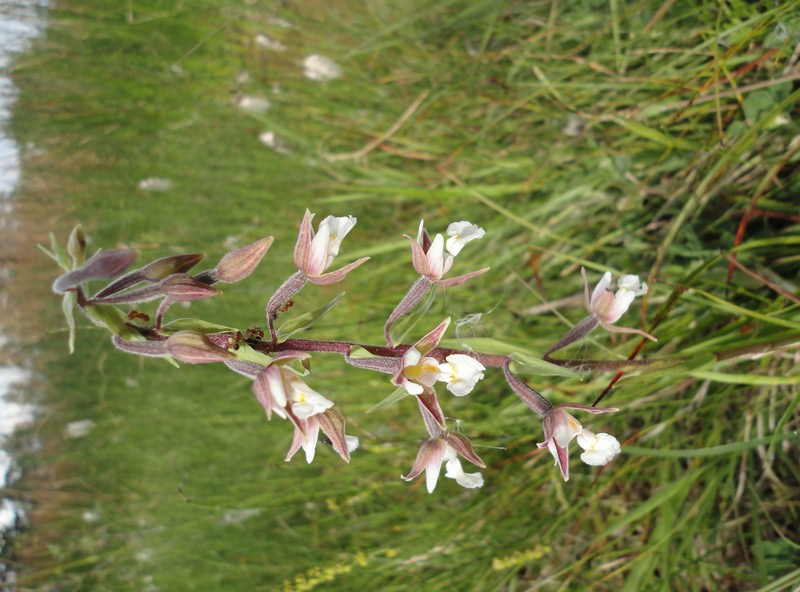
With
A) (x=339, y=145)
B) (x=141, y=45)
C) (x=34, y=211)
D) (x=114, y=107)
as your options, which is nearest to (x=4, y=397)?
(x=34, y=211)

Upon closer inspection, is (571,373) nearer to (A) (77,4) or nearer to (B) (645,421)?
(B) (645,421)

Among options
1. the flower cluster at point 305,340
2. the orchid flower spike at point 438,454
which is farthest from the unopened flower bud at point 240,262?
the orchid flower spike at point 438,454

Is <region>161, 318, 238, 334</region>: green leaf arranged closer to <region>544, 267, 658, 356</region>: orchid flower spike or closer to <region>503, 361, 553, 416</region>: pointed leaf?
<region>503, 361, 553, 416</region>: pointed leaf

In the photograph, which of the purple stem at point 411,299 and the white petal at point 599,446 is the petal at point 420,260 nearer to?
the purple stem at point 411,299

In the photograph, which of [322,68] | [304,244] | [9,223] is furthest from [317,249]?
[9,223]

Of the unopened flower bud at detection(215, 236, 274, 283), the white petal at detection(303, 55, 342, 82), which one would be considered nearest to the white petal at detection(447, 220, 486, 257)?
the unopened flower bud at detection(215, 236, 274, 283)

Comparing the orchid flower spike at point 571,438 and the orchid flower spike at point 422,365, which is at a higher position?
the orchid flower spike at point 422,365

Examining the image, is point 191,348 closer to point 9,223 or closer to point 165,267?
point 165,267
